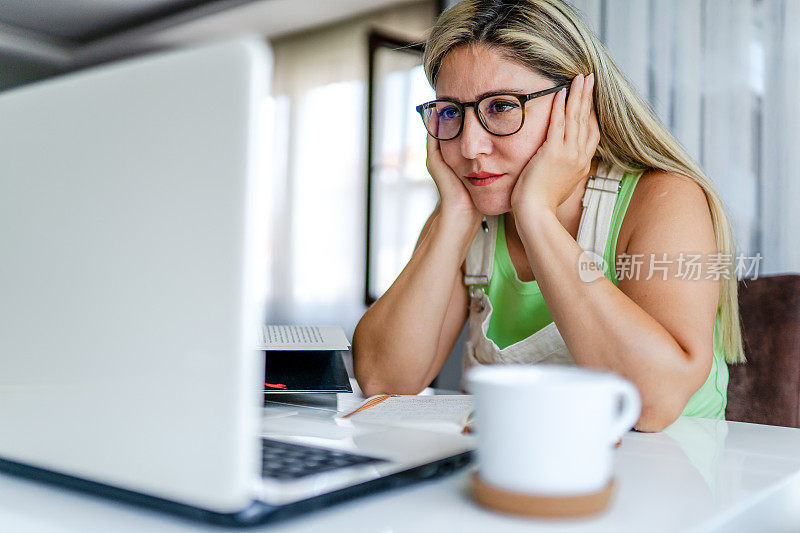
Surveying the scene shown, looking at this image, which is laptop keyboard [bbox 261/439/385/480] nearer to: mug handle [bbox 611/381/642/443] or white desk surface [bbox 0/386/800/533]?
white desk surface [bbox 0/386/800/533]

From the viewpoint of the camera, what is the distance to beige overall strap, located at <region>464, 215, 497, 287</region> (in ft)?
4.08

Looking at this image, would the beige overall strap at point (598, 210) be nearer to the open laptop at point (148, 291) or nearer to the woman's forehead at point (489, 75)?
the woman's forehead at point (489, 75)

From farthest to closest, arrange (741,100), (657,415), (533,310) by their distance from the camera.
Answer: (741,100)
(533,310)
(657,415)

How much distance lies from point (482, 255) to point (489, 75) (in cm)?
33

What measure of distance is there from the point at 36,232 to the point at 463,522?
307mm

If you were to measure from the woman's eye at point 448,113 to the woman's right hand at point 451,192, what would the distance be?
8cm

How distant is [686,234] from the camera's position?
974 millimetres

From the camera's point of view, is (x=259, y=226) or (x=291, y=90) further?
(x=291, y=90)

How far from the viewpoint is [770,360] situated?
120cm

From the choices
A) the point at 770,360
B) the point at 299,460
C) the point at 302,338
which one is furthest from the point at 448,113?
the point at 299,460

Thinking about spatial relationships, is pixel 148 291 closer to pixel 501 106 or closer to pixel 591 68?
pixel 501 106

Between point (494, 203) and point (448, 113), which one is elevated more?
point (448, 113)

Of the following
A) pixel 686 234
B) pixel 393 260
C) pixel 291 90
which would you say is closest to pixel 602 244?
pixel 686 234

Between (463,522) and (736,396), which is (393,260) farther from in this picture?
(463,522)
